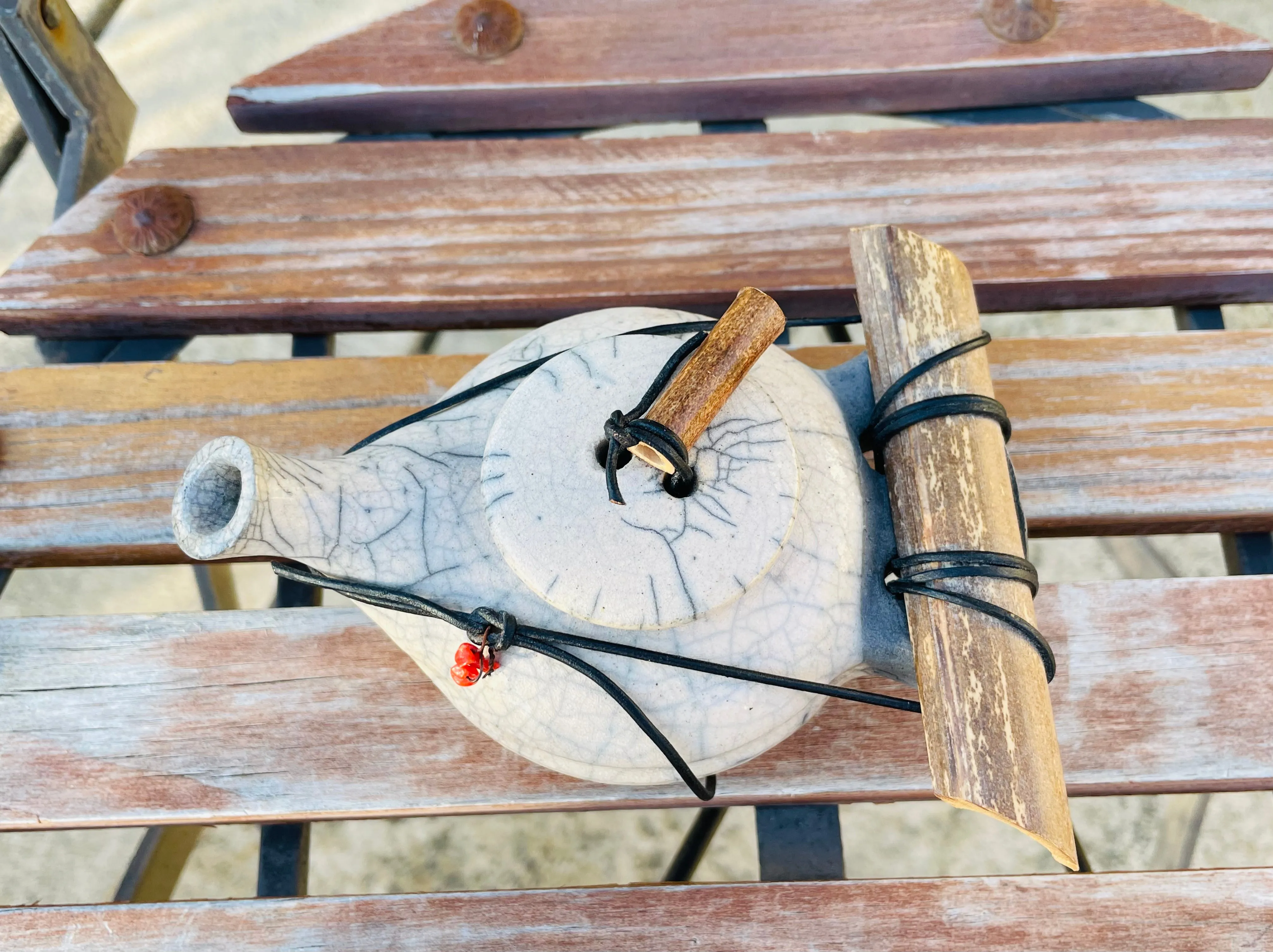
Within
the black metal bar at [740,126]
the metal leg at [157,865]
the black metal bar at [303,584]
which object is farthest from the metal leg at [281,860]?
the black metal bar at [740,126]

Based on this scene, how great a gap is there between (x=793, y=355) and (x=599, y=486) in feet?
1.49

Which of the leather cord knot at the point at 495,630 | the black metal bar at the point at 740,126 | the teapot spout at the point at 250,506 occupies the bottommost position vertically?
the leather cord knot at the point at 495,630

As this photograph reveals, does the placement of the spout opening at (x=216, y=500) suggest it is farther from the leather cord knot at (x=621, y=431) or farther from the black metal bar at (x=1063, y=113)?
the black metal bar at (x=1063, y=113)

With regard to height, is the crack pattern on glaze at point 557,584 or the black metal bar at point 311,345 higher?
the black metal bar at point 311,345

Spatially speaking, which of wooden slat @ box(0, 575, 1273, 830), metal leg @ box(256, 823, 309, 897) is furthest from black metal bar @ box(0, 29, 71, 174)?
metal leg @ box(256, 823, 309, 897)

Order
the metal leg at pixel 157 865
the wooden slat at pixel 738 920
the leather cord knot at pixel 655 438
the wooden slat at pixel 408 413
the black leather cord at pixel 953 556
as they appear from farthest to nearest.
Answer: the metal leg at pixel 157 865 → the wooden slat at pixel 408 413 → the wooden slat at pixel 738 920 → the black leather cord at pixel 953 556 → the leather cord knot at pixel 655 438

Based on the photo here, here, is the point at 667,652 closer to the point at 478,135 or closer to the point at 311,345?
the point at 311,345

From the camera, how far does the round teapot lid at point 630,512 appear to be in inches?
22.7

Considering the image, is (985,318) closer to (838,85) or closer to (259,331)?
(838,85)

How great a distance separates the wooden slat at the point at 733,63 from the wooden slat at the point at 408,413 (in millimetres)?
334

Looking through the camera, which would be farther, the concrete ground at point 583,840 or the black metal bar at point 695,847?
the concrete ground at point 583,840

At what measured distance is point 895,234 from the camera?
2.41 ft

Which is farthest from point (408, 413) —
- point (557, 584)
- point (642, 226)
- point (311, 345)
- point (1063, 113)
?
point (1063, 113)

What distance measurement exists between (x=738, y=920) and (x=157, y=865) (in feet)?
2.89
